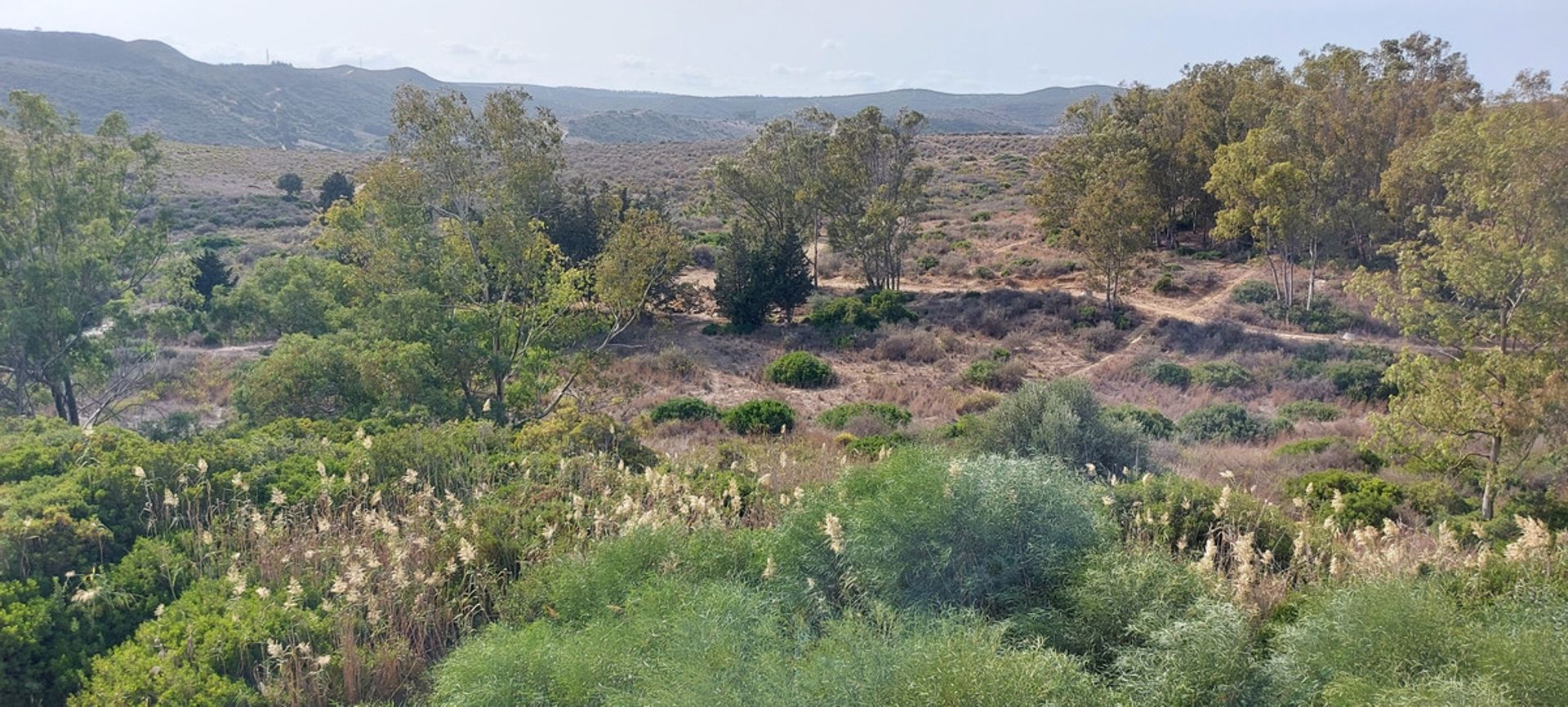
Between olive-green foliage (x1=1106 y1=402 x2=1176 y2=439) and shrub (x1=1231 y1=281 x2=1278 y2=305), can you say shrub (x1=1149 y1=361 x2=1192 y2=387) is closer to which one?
olive-green foliage (x1=1106 y1=402 x2=1176 y2=439)

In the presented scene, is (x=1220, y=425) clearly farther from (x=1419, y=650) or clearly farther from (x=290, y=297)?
(x=290, y=297)

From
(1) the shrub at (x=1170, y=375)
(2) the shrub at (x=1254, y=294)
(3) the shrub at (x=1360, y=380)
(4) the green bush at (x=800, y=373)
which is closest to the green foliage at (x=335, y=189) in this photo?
(4) the green bush at (x=800, y=373)

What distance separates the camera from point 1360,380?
1834 cm

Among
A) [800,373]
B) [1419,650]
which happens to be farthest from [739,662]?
[800,373]

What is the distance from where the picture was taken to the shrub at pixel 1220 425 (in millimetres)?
15047

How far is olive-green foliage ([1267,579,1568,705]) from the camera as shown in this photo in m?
3.39

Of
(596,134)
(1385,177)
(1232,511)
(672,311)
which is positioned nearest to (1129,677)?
(1232,511)

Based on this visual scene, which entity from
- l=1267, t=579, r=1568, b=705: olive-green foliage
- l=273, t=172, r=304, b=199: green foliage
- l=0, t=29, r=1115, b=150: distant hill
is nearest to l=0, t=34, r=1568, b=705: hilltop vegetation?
l=1267, t=579, r=1568, b=705: olive-green foliage

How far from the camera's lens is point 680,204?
46.4m

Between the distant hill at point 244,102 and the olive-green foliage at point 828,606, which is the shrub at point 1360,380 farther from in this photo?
the distant hill at point 244,102

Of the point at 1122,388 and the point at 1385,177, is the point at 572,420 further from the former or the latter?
the point at 1385,177

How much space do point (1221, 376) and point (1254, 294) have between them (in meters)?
8.57

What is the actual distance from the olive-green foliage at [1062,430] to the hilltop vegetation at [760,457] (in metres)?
0.07

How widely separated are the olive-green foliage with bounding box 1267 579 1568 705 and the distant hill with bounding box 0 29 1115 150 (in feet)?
291
